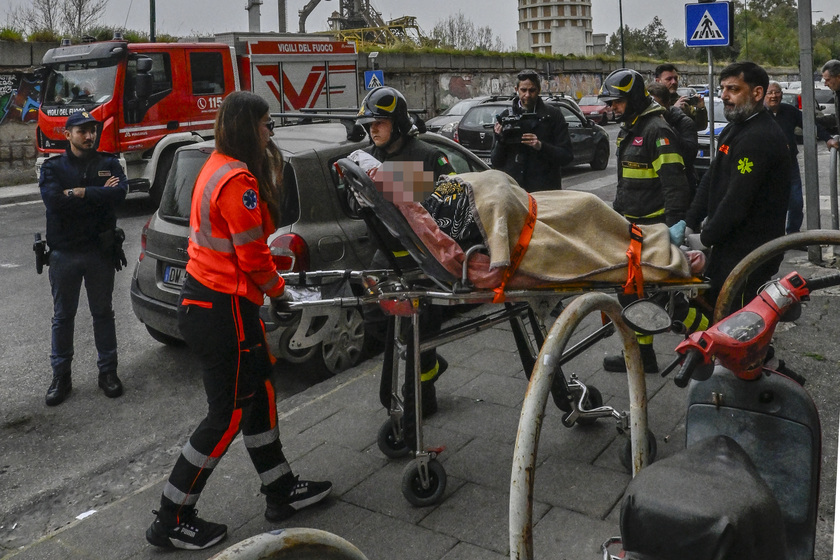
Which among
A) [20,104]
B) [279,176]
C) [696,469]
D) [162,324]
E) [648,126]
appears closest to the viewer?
[696,469]

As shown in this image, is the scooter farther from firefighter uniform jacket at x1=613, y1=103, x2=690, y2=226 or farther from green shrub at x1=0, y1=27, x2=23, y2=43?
green shrub at x1=0, y1=27, x2=23, y2=43

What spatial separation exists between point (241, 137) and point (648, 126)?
294 centimetres

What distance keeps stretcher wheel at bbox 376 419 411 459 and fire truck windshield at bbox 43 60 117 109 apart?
12105mm

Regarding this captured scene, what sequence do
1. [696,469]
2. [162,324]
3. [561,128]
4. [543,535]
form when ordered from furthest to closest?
[561,128], [162,324], [543,535], [696,469]

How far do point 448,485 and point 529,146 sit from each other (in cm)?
337

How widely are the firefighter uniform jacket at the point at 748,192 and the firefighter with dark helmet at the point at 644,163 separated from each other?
1.90 feet

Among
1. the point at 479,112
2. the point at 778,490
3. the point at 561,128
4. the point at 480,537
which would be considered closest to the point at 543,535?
the point at 480,537

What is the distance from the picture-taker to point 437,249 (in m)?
3.60

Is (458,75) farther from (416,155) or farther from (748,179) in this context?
(748,179)

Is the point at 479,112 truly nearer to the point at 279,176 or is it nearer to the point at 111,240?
the point at 111,240

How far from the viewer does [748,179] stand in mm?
4637

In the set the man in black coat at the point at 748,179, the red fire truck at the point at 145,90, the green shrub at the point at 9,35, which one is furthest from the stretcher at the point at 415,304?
the green shrub at the point at 9,35

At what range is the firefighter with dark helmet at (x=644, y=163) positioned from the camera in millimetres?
5508

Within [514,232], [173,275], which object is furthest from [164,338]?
[514,232]
